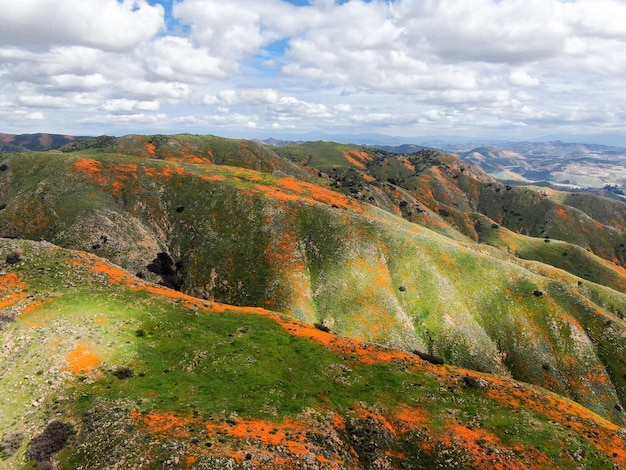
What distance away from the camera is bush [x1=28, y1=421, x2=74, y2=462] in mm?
30656

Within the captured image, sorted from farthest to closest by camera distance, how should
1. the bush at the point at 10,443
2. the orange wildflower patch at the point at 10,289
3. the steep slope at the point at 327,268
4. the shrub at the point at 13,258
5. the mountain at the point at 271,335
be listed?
the steep slope at the point at 327,268, the shrub at the point at 13,258, the orange wildflower patch at the point at 10,289, the mountain at the point at 271,335, the bush at the point at 10,443

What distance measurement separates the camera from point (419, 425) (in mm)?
43000

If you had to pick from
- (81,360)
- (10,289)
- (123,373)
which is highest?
(10,289)

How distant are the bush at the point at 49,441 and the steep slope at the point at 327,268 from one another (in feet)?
181

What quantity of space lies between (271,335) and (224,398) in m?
17.7

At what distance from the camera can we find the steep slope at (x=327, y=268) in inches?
3324

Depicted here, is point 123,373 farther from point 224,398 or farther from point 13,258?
point 13,258

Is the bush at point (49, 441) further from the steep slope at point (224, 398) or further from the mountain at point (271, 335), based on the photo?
the mountain at point (271, 335)

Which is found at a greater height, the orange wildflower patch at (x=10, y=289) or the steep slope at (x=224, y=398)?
the orange wildflower patch at (x=10, y=289)

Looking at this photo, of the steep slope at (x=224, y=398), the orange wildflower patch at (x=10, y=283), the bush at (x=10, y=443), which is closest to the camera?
the bush at (x=10, y=443)

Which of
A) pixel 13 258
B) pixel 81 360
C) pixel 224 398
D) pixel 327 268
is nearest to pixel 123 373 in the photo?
pixel 81 360

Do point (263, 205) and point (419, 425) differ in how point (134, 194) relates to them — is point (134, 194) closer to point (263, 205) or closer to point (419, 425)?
point (263, 205)

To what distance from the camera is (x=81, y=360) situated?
42.4 meters

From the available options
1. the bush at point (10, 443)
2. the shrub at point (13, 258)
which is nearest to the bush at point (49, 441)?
the bush at point (10, 443)
